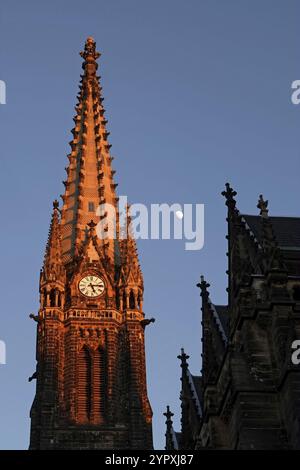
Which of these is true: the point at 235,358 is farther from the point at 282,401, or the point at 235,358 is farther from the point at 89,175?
the point at 89,175

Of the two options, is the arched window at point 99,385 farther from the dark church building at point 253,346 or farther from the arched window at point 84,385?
the dark church building at point 253,346

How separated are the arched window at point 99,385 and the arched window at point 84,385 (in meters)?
0.31

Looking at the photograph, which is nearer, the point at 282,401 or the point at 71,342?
the point at 282,401

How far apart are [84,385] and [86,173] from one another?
56.8 feet

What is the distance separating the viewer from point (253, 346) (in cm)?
2933

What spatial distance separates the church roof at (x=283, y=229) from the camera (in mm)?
34188

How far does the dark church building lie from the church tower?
13.6 meters

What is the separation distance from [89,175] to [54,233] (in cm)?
639

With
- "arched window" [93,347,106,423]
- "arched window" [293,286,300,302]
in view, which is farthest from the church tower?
"arched window" [293,286,300,302]

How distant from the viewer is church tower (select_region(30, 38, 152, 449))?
5081 cm

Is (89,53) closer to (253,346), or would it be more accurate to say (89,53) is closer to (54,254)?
(54,254)

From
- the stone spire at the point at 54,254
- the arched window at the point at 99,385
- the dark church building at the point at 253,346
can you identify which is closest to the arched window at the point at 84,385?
the arched window at the point at 99,385

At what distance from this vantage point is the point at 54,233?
200ft
